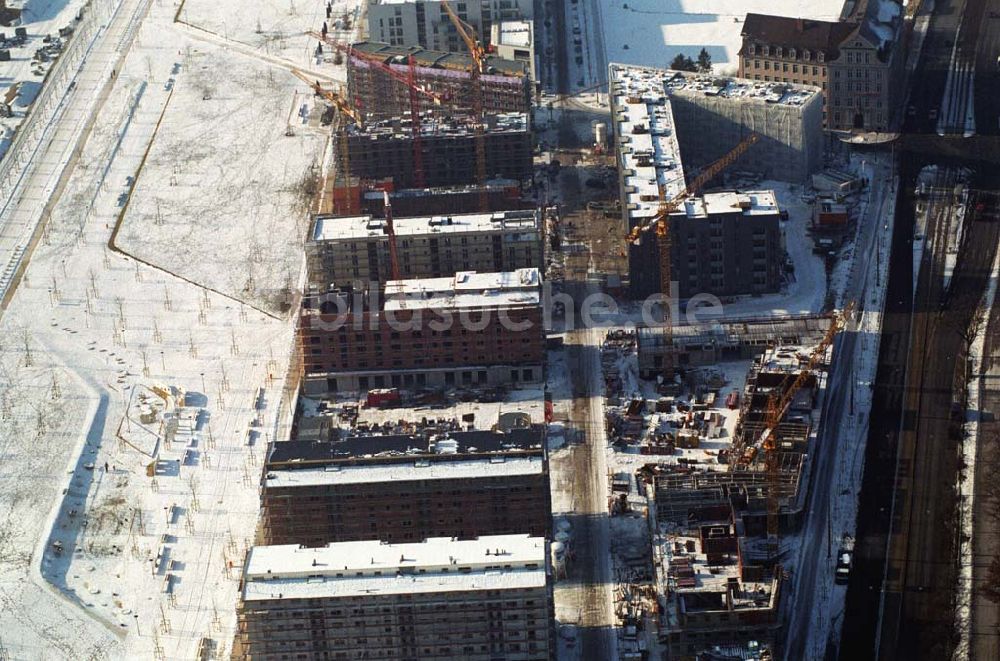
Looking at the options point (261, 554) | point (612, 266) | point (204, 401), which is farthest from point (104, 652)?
point (612, 266)

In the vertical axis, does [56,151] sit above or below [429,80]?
below

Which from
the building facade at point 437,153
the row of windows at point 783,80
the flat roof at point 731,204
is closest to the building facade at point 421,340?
the flat roof at point 731,204

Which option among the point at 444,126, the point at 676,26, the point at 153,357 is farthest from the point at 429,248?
the point at 676,26

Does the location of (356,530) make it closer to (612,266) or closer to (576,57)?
(612,266)

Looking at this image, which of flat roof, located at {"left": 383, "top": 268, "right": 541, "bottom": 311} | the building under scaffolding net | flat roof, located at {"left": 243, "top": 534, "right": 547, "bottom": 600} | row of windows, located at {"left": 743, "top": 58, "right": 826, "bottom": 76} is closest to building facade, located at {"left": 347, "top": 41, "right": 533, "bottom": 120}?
row of windows, located at {"left": 743, "top": 58, "right": 826, "bottom": 76}

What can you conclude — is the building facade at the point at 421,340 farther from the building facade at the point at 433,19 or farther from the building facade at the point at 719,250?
the building facade at the point at 433,19

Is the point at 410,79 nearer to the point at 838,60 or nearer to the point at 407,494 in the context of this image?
the point at 838,60
